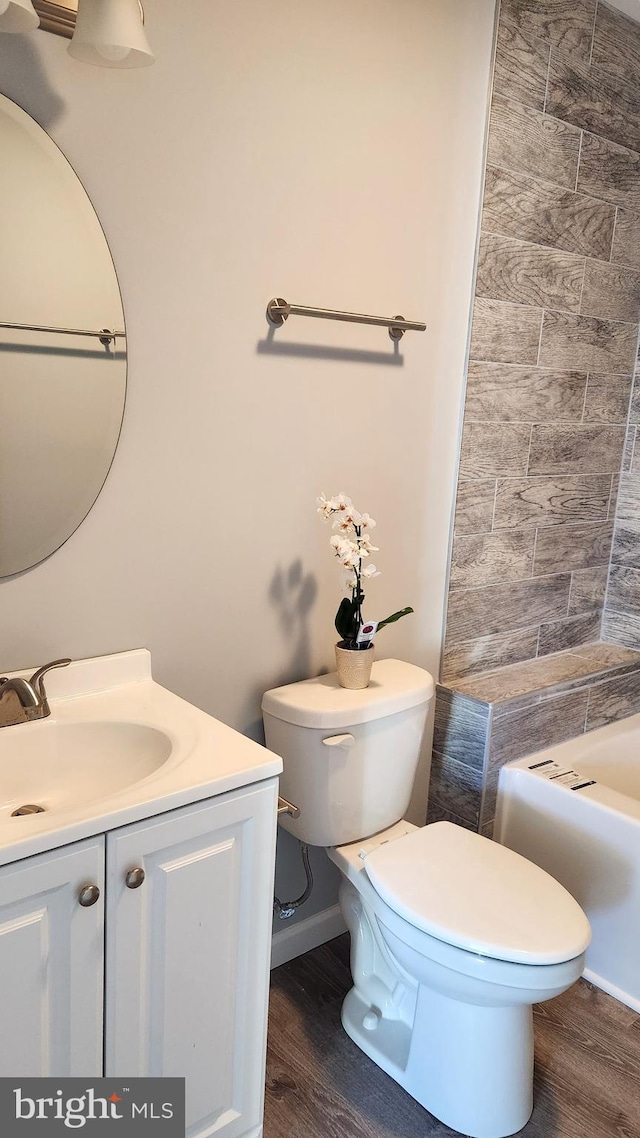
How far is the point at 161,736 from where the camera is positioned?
149cm

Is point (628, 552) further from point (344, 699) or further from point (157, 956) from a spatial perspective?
point (157, 956)

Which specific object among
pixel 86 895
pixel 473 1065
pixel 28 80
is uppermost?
pixel 28 80

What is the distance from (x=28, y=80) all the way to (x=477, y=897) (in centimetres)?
169

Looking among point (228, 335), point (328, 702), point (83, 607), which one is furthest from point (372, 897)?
Result: point (228, 335)

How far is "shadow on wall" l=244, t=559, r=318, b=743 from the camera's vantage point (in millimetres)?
1970

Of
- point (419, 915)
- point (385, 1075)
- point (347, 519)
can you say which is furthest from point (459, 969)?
point (347, 519)

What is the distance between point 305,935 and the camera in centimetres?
220

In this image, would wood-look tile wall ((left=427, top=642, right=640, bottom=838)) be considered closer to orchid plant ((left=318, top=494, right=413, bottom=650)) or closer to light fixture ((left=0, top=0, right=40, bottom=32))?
orchid plant ((left=318, top=494, right=413, bottom=650))

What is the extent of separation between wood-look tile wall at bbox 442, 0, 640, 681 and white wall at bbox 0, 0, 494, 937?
0.36ft

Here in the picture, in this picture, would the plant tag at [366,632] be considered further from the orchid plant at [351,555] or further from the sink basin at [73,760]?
the sink basin at [73,760]

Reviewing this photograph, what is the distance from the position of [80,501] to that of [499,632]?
141 cm

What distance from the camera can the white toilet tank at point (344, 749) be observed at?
1.83 m

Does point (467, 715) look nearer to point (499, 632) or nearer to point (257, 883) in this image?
point (499, 632)

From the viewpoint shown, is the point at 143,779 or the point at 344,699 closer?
the point at 143,779
